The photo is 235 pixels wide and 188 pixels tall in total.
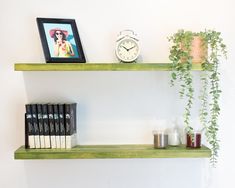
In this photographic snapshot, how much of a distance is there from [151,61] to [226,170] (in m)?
0.83

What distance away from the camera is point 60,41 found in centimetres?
188

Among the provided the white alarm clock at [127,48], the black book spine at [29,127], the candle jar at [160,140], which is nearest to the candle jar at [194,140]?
the candle jar at [160,140]

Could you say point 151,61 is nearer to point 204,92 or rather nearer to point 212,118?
point 204,92

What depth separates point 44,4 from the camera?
6.44 ft

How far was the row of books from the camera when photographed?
6.09 feet

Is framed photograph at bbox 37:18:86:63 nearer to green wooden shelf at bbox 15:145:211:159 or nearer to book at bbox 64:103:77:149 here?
book at bbox 64:103:77:149

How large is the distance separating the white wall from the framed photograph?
7cm

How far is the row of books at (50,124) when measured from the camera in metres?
1.86

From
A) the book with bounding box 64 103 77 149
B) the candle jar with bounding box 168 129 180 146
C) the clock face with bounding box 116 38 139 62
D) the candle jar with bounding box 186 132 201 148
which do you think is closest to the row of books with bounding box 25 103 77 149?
the book with bounding box 64 103 77 149

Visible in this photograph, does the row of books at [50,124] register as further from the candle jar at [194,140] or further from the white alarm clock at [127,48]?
the candle jar at [194,140]

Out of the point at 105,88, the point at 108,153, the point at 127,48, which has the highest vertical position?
the point at 127,48

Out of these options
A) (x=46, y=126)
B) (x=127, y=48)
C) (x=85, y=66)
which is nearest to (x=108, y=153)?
(x=46, y=126)

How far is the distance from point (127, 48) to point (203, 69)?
17.5 inches

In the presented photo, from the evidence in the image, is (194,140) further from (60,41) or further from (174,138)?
(60,41)
